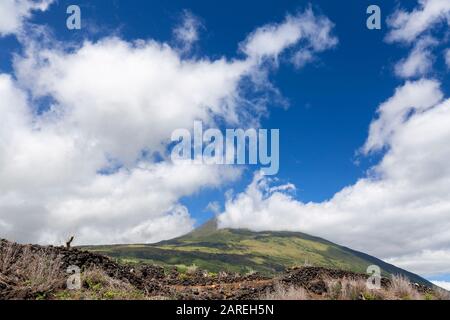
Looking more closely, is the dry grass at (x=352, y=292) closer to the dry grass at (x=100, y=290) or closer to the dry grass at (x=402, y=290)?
the dry grass at (x=402, y=290)

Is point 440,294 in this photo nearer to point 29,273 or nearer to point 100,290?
point 100,290

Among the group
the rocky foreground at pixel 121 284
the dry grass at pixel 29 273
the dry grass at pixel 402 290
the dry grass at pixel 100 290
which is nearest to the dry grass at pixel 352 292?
the rocky foreground at pixel 121 284

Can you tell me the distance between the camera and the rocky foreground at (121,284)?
69.1ft

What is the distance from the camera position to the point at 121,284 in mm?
24391

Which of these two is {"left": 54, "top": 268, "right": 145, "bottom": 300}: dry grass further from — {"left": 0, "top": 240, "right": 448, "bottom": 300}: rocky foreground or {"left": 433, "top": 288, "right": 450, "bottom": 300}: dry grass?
{"left": 433, "top": 288, "right": 450, "bottom": 300}: dry grass

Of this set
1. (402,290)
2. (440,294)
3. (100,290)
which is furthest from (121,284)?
(440,294)

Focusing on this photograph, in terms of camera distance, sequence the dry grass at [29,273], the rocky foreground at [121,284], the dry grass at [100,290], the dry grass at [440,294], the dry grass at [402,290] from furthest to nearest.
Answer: the dry grass at [402,290] < the dry grass at [440,294] < the rocky foreground at [121,284] < the dry grass at [100,290] < the dry grass at [29,273]

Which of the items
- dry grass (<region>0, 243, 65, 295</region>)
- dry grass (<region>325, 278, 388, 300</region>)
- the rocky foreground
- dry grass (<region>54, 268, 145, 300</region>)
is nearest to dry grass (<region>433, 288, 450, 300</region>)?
the rocky foreground

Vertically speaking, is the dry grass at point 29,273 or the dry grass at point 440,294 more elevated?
the dry grass at point 29,273

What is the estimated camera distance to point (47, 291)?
2064cm

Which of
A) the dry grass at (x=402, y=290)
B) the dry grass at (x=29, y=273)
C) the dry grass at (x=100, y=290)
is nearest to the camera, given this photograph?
the dry grass at (x=29, y=273)
